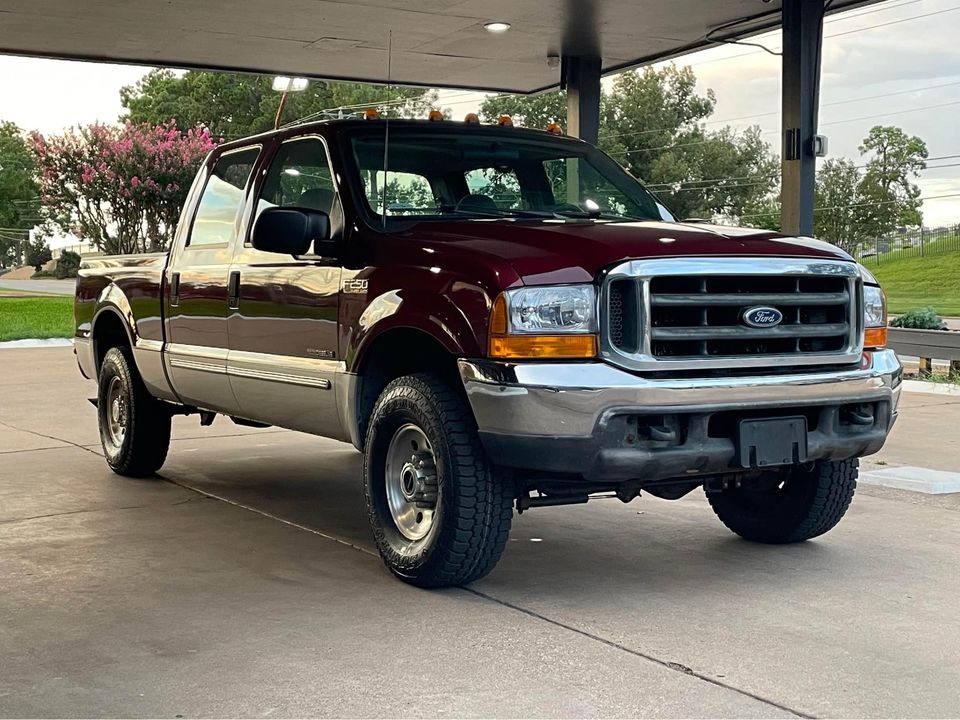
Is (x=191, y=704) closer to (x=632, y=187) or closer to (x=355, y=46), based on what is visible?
(x=632, y=187)

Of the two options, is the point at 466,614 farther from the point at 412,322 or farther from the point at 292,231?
the point at 292,231

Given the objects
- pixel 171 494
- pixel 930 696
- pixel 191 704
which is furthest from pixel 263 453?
pixel 930 696

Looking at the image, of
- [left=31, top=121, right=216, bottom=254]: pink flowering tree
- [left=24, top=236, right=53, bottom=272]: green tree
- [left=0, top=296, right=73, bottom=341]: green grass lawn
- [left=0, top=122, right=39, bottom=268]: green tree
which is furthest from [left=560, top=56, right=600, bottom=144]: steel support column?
[left=0, top=122, right=39, bottom=268]: green tree

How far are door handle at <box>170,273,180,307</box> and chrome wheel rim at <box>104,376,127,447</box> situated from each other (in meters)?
1.11

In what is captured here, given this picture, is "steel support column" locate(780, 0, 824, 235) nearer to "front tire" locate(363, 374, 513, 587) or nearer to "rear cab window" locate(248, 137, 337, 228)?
"rear cab window" locate(248, 137, 337, 228)

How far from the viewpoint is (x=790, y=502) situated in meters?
6.29

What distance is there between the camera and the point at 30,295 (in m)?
39.8

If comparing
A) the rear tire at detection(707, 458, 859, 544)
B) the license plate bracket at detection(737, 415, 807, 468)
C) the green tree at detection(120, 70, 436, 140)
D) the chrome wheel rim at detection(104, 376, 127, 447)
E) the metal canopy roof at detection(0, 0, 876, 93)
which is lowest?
the rear tire at detection(707, 458, 859, 544)

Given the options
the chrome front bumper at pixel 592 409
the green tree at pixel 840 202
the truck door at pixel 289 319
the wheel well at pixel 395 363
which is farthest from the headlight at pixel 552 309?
the green tree at pixel 840 202

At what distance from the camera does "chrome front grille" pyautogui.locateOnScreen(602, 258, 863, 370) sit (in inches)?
197

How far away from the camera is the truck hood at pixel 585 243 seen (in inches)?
198

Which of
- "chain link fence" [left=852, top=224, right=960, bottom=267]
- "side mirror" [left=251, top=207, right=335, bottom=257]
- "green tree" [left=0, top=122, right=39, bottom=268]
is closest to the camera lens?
"side mirror" [left=251, top=207, right=335, bottom=257]

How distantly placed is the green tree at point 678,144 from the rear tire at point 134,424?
4707cm

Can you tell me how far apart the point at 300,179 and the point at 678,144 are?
53.9 meters
